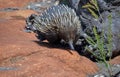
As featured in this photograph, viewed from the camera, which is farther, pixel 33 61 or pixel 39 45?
pixel 39 45

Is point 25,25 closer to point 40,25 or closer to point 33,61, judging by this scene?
point 40,25

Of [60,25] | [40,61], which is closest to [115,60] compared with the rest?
[60,25]

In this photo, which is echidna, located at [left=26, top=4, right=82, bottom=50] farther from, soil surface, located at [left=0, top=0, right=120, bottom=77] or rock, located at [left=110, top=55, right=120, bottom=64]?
rock, located at [left=110, top=55, right=120, bottom=64]

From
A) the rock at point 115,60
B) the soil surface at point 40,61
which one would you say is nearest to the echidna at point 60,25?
the soil surface at point 40,61

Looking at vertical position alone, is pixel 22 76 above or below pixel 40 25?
below

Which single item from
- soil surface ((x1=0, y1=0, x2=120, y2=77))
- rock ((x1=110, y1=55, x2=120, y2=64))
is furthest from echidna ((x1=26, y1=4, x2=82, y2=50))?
rock ((x1=110, y1=55, x2=120, y2=64))

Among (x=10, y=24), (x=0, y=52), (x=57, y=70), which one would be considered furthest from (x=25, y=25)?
(x=57, y=70)

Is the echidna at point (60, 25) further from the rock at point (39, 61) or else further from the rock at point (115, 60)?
the rock at point (115, 60)

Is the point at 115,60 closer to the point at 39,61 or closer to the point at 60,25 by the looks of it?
the point at 60,25
